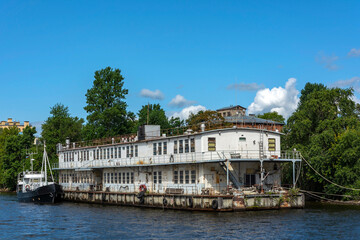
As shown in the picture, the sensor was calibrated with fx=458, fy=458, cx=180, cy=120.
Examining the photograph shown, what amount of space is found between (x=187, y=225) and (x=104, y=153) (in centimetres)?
2669

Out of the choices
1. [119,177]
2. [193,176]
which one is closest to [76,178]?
[119,177]

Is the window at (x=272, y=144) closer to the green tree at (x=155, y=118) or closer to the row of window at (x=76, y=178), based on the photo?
the row of window at (x=76, y=178)

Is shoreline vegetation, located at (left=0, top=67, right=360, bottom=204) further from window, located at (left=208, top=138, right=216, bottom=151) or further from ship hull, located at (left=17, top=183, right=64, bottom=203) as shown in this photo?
ship hull, located at (left=17, top=183, right=64, bottom=203)

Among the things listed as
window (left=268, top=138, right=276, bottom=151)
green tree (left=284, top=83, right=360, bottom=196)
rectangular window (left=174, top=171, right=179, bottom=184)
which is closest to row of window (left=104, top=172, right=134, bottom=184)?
rectangular window (left=174, top=171, right=179, bottom=184)

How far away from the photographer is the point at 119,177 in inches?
2153

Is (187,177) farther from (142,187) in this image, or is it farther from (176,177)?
(142,187)

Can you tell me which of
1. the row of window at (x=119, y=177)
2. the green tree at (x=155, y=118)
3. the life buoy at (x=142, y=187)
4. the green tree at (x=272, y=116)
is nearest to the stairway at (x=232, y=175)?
the life buoy at (x=142, y=187)

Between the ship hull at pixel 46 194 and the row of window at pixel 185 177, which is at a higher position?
the row of window at pixel 185 177

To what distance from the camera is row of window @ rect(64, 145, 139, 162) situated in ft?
173

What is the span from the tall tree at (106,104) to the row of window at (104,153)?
11411mm

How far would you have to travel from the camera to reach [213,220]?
116ft

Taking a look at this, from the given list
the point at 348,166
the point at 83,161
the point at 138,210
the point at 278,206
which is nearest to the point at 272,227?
the point at 278,206

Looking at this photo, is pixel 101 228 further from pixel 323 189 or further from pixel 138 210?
pixel 323 189

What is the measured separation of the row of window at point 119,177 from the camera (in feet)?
172
